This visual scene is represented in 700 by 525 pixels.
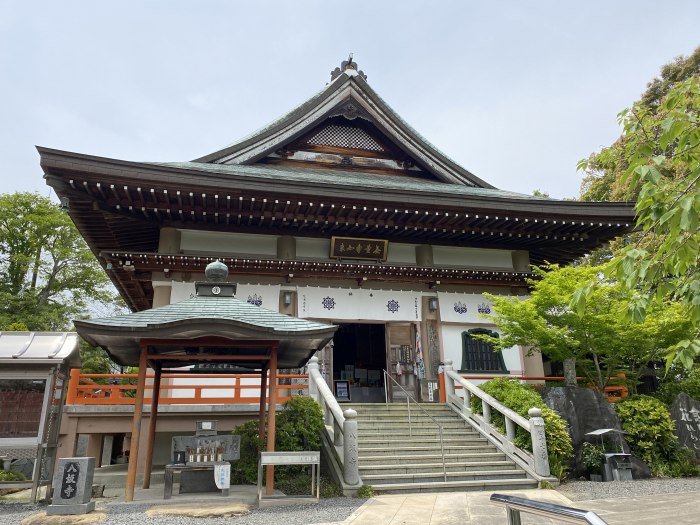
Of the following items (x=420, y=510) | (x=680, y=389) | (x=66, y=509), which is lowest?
(x=420, y=510)

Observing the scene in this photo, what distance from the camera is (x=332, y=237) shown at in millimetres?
13734

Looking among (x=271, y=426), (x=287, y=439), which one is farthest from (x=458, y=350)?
(x=271, y=426)

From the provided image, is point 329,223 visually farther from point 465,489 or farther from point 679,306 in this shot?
point 679,306

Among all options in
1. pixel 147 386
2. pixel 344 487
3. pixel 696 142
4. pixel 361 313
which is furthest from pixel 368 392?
pixel 696 142

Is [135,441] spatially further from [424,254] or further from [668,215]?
[424,254]

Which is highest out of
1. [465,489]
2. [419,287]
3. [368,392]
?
[419,287]

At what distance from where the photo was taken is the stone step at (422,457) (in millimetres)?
9070

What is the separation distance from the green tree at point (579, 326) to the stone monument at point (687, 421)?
1195mm

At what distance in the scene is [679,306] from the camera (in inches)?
449

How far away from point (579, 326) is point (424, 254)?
485cm

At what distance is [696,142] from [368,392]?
13.5m

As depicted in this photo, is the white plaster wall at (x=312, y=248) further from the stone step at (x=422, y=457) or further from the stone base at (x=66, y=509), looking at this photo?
the stone base at (x=66, y=509)

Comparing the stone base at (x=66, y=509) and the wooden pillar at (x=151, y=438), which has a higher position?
the wooden pillar at (x=151, y=438)

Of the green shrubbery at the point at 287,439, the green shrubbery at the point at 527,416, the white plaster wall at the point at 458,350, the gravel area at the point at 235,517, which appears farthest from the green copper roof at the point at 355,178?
the gravel area at the point at 235,517
